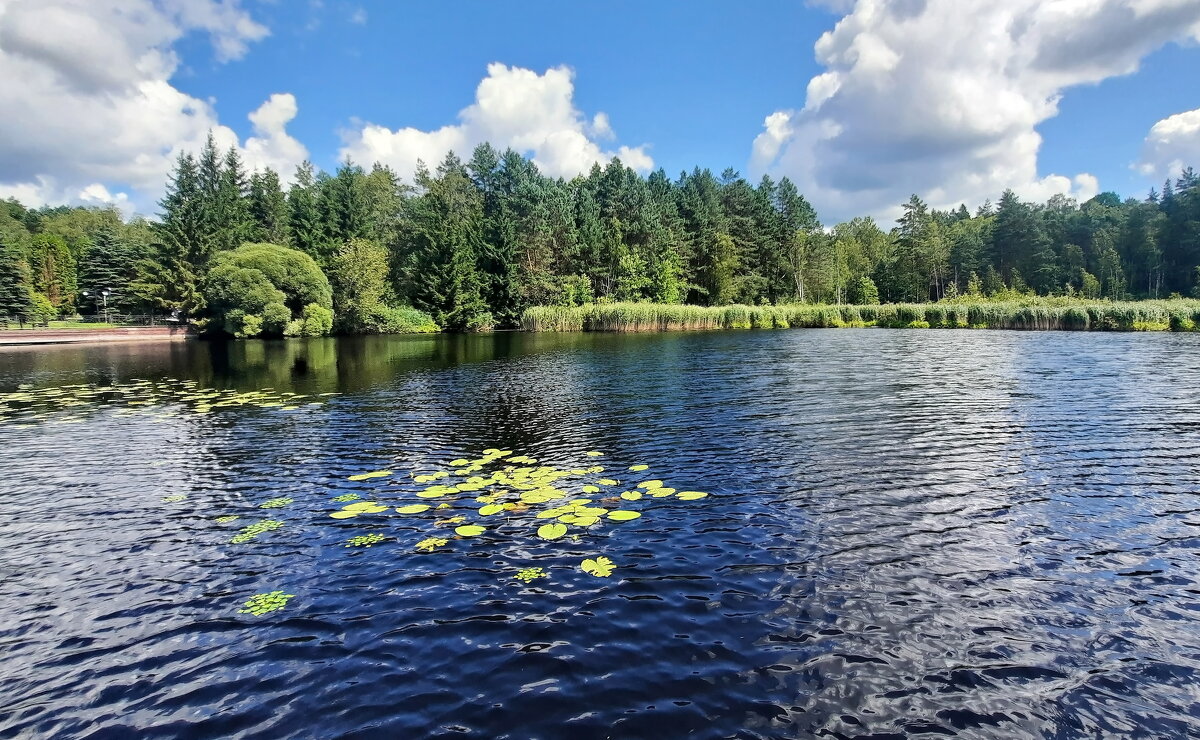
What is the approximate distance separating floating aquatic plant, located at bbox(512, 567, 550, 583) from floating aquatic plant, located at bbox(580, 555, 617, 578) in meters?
0.52

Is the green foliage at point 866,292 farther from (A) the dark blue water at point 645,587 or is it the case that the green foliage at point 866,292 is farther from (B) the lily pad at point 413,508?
(B) the lily pad at point 413,508

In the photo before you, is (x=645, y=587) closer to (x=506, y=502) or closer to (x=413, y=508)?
(x=506, y=502)

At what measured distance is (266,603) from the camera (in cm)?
679

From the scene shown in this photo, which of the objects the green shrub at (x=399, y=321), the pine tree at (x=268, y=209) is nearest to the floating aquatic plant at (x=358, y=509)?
the green shrub at (x=399, y=321)

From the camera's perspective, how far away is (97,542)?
8703 millimetres

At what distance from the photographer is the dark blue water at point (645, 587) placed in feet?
16.1

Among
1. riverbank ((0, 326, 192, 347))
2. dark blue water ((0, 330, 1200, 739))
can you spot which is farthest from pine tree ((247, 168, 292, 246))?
dark blue water ((0, 330, 1200, 739))

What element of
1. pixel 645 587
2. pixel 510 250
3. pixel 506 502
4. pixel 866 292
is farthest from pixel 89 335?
pixel 866 292

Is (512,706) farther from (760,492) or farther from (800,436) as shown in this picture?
(800,436)

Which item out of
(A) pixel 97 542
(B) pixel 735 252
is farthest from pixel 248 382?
(B) pixel 735 252

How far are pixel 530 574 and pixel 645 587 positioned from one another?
5.02 feet

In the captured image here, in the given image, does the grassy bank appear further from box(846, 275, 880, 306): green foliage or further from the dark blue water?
the dark blue water

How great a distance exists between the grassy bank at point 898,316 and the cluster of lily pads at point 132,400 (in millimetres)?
44309

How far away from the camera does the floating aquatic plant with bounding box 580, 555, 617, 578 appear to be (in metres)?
7.30
